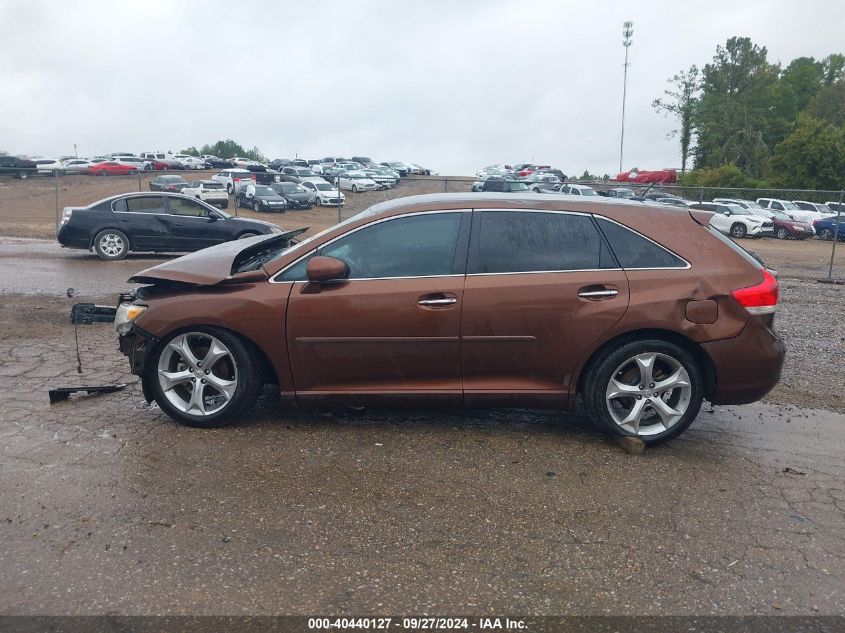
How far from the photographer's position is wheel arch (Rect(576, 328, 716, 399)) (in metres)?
4.86

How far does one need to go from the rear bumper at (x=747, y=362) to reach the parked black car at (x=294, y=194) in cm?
2680

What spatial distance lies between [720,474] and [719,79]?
69.3 metres

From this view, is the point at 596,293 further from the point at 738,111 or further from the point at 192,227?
the point at 738,111

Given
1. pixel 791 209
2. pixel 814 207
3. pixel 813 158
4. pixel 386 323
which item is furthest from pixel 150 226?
pixel 813 158

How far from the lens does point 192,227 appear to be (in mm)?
15469

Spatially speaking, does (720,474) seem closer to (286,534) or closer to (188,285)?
(286,534)

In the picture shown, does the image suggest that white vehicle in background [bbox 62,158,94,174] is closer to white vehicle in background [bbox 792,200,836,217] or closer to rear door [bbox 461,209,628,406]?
white vehicle in background [bbox 792,200,836,217]

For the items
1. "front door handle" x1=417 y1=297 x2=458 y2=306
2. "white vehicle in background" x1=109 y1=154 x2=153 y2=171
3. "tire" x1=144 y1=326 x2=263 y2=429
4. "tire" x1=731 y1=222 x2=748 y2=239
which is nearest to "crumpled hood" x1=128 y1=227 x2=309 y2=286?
"tire" x1=144 y1=326 x2=263 y2=429

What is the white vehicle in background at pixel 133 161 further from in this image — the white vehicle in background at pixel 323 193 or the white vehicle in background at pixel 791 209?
the white vehicle in background at pixel 791 209

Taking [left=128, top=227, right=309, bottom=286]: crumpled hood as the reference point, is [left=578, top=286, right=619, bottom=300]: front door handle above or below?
below

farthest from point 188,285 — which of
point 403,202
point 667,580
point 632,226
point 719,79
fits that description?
point 719,79

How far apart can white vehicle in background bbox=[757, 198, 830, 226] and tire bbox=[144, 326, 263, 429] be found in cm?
2538

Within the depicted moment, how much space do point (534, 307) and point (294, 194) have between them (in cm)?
2723

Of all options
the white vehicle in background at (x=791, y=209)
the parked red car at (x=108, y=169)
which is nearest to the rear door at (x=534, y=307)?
the white vehicle in background at (x=791, y=209)
